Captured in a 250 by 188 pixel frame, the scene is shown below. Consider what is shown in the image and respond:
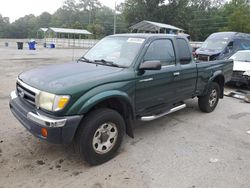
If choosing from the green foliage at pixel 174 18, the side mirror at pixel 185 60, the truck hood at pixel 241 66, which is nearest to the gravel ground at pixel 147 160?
the side mirror at pixel 185 60

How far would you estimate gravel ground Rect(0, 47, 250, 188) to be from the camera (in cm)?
307

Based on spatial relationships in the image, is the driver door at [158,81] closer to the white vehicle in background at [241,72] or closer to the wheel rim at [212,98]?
the wheel rim at [212,98]

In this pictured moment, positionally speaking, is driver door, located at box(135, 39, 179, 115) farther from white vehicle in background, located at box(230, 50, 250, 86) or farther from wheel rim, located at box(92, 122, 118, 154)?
white vehicle in background, located at box(230, 50, 250, 86)

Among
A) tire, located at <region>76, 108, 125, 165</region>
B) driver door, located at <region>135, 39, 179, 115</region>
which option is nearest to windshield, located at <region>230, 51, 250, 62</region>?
driver door, located at <region>135, 39, 179, 115</region>

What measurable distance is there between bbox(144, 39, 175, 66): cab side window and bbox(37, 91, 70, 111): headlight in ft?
5.34

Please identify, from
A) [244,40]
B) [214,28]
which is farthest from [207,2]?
[244,40]

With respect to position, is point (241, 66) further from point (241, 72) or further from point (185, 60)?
point (185, 60)

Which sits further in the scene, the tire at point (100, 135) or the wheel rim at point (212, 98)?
the wheel rim at point (212, 98)

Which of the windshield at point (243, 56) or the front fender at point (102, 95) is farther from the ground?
the windshield at point (243, 56)

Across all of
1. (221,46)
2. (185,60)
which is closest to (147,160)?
(185,60)

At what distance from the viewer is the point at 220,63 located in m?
5.91

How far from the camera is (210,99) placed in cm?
589

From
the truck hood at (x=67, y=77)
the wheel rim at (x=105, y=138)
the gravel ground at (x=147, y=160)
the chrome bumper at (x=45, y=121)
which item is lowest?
the gravel ground at (x=147, y=160)

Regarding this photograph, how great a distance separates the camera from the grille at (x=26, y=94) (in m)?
3.25
